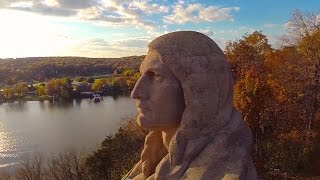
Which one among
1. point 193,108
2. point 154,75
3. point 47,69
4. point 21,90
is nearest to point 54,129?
point 154,75

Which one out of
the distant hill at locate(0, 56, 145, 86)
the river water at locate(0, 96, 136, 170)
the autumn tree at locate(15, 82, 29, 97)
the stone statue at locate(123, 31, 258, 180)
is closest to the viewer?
the stone statue at locate(123, 31, 258, 180)

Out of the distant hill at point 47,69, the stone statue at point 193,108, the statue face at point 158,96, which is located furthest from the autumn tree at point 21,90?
the stone statue at point 193,108

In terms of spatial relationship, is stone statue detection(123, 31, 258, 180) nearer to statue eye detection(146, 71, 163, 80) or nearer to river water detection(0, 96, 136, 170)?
statue eye detection(146, 71, 163, 80)

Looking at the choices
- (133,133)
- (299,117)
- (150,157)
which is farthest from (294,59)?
(150,157)

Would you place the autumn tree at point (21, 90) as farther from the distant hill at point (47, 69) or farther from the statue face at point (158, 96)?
the statue face at point (158, 96)

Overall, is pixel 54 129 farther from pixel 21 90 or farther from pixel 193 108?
pixel 21 90

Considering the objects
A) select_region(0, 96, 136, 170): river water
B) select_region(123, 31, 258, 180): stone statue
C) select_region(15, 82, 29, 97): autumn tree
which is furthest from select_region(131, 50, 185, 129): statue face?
select_region(15, 82, 29, 97): autumn tree

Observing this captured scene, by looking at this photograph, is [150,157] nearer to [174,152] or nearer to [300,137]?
[174,152]
